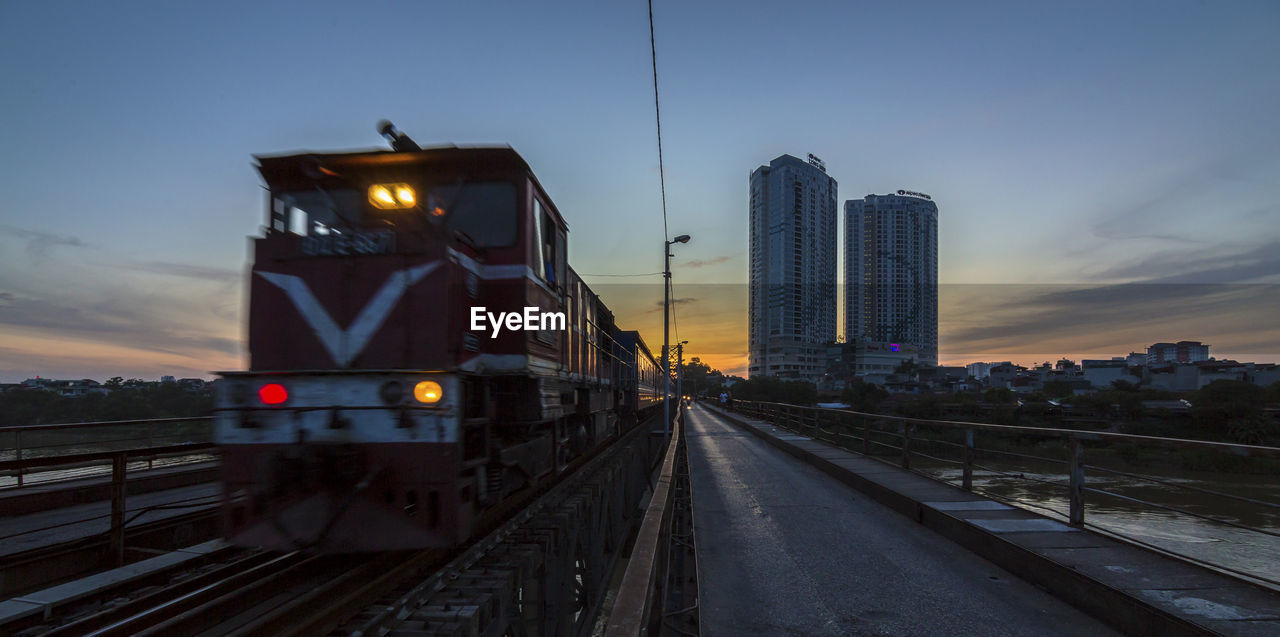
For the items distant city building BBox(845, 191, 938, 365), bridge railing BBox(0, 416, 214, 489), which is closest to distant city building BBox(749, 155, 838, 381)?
distant city building BBox(845, 191, 938, 365)

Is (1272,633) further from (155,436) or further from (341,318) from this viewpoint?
(155,436)

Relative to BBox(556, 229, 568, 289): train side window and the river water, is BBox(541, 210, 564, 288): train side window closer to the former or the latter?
BBox(556, 229, 568, 289): train side window

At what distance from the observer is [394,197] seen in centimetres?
569

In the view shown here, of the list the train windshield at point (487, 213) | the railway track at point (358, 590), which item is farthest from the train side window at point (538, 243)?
the railway track at point (358, 590)

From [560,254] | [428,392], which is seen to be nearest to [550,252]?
[560,254]

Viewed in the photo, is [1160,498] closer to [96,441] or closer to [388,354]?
[388,354]

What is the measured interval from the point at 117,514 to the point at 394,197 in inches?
150

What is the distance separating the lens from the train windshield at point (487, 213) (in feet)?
20.0

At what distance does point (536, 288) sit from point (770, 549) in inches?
132

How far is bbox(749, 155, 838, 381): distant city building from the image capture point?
124 m

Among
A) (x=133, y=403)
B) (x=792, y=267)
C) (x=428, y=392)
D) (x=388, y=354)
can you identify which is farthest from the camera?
(x=792, y=267)

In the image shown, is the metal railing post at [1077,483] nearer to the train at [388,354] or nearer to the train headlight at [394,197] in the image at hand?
the train at [388,354]

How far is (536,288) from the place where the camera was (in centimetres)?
638

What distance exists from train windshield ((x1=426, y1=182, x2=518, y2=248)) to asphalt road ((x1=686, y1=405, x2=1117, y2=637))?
11.5 ft
